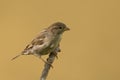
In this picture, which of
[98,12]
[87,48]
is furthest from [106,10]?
[87,48]

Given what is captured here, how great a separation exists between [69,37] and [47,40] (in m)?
1.65

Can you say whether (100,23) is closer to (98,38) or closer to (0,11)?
(98,38)

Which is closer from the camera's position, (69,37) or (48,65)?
(48,65)

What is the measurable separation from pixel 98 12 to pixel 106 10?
0.35 ft

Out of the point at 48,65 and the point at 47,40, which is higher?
the point at 47,40

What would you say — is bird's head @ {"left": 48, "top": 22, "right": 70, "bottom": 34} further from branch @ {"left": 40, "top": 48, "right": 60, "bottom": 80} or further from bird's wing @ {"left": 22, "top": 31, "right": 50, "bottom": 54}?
branch @ {"left": 40, "top": 48, "right": 60, "bottom": 80}

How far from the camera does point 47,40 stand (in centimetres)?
622

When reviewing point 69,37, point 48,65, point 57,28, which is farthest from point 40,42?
point 69,37

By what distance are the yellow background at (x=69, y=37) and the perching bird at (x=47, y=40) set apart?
139cm

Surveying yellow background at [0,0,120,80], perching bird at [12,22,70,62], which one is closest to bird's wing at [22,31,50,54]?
perching bird at [12,22,70,62]

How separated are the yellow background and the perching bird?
4.55 feet

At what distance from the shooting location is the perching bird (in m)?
6.16

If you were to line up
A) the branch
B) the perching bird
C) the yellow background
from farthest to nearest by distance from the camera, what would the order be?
the yellow background
the perching bird
the branch

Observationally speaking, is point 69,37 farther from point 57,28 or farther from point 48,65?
point 48,65
